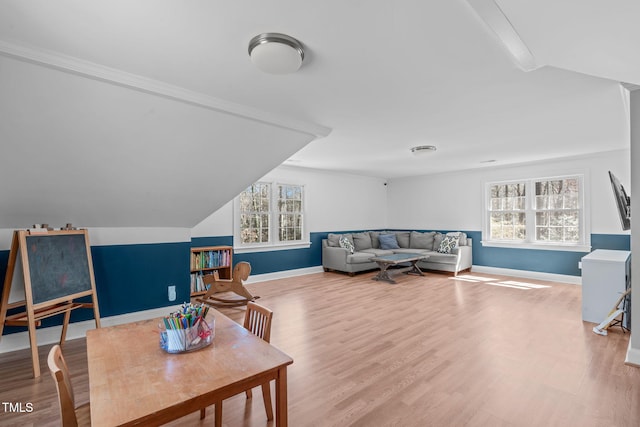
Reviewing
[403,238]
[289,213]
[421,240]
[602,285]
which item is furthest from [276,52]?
[403,238]

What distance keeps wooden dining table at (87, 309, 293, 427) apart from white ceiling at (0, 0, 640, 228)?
1.71 metres

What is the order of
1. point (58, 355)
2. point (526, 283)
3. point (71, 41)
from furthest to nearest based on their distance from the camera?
point (526, 283), point (71, 41), point (58, 355)

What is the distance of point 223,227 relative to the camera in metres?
5.77

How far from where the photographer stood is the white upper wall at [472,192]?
17.6 ft

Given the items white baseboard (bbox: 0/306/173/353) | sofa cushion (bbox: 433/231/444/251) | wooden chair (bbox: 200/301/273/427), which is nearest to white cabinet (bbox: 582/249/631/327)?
sofa cushion (bbox: 433/231/444/251)

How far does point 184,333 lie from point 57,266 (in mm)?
2377

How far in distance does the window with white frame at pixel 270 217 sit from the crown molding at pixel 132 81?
3.01 m

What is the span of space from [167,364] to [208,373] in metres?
0.23

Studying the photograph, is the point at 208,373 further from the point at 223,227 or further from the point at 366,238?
the point at 366,238

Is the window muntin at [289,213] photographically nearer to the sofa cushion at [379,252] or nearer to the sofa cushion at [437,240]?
the sofa cushion at [379,252]

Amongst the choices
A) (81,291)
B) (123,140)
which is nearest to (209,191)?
(123,140)

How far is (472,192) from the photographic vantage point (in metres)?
7.11

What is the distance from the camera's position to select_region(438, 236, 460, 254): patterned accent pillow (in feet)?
22.3

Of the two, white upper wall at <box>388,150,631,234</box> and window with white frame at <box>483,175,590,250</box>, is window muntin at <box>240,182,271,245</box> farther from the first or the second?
window with white frame at <box>483,175,590,250</box>
